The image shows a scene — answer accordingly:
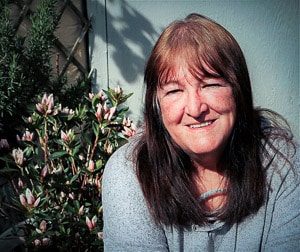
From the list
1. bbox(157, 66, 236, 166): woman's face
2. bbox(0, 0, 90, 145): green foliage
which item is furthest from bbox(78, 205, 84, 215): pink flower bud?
bbox(157, 66, 236, 166): woman's face

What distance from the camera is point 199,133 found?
170 cm

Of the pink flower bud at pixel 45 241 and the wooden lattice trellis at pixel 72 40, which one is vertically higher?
the wooden lattice trellis at pixel 72 40

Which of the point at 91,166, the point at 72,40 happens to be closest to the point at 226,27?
the point at 72,40

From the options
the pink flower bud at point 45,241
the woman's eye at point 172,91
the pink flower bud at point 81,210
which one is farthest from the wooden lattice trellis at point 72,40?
the woman's eye at point 172,91

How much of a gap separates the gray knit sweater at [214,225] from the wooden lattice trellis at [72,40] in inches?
47.2

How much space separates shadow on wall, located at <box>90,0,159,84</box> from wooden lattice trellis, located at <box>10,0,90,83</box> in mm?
69

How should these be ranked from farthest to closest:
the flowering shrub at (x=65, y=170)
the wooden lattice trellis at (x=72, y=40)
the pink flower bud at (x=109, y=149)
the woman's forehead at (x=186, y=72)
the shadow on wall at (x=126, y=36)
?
the shadow on wall at (x=126, y=36)
the wooden lattice trellis at (x=72, y=40)
the pink flower bud at (x=109, y=149)
the flowering shrub at (x=65, y=170)
the woman's forehead at (x=186, y=72)

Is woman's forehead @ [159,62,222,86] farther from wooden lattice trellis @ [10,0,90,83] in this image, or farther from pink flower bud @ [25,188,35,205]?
wooden lattice trellis @ [10,0,90,83]

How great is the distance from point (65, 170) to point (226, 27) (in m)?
1.43

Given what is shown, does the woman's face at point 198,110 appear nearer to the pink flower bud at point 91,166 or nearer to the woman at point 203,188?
the woman at point 203,188

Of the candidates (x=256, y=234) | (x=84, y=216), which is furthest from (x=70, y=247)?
(x=256, y=234)

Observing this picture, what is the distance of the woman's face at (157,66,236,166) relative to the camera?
166 centimetres

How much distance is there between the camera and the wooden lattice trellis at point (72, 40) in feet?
9.71

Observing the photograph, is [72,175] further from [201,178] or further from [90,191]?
[201,178]
